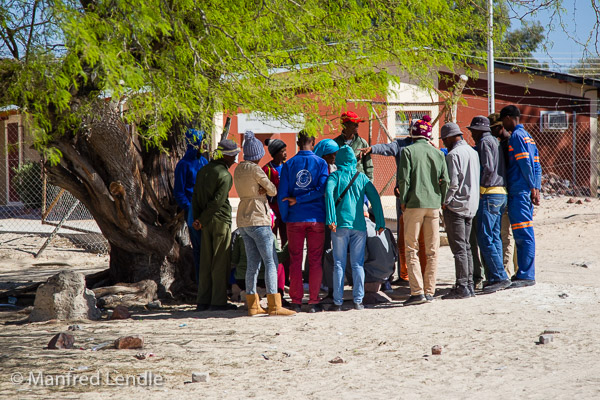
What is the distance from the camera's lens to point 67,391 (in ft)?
14.8

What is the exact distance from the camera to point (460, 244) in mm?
7293

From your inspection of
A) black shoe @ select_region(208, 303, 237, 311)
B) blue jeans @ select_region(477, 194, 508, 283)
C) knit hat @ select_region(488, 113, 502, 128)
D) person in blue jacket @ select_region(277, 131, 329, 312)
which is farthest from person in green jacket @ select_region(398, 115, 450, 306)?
black shoe @ select_region(208, 303, 237, 311)

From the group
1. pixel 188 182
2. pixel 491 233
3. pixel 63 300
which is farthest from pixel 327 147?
pixel 63 300

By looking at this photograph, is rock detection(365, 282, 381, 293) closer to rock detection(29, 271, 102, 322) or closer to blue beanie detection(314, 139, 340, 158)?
blue beanie detection(314, 139, 340, 158)

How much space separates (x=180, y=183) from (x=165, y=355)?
2812 millimetres

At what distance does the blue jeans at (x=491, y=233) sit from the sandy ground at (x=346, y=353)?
1.21ft

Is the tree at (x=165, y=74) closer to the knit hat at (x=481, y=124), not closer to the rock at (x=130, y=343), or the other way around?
the knit hat at (x=481, y=124)

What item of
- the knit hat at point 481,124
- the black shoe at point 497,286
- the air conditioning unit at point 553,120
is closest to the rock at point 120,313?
the black shoe at point 497,286

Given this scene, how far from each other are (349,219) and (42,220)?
29.7 feet

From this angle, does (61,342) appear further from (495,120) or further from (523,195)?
(495,120)

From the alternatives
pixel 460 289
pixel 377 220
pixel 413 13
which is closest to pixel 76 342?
pixel 377 220

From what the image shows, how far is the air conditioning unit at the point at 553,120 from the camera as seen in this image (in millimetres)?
20109

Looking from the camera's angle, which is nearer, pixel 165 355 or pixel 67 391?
pixel 67 391

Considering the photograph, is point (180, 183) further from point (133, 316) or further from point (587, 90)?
point (587, 90)
